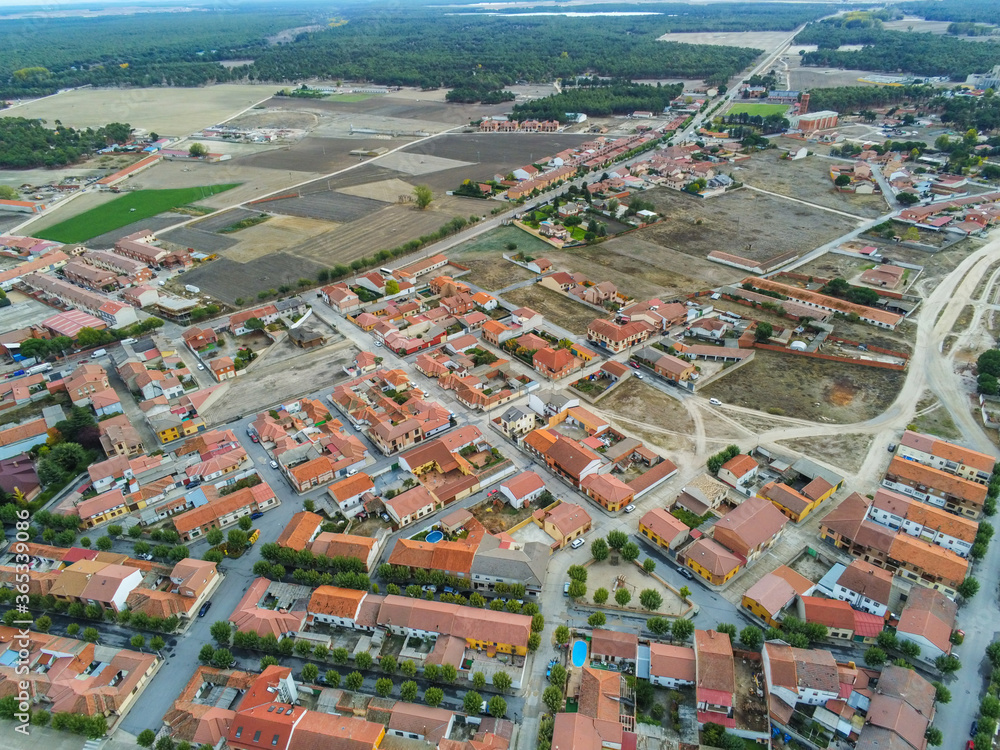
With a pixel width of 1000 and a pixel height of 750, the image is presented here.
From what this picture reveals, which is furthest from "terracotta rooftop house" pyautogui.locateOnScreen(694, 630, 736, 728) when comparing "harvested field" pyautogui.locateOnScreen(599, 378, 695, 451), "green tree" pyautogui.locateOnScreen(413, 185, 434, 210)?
"green tree" pyautogui.locateOnScreen(413, 185, 434, 210)

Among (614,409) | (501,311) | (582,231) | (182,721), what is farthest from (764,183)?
(182,721)

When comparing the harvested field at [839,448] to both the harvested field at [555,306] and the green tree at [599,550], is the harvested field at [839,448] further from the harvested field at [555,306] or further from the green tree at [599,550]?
the harvested field at [555,306]

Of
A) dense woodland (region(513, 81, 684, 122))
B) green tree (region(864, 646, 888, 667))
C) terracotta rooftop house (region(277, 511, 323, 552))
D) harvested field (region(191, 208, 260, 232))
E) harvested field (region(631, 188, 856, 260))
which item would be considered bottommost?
green tree (region(864, 646, 888, 667))

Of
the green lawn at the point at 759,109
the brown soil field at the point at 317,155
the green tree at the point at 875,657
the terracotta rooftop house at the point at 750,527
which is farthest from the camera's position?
the green lawn at the point at 759,109

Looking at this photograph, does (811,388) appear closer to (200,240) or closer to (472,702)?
(472,702)

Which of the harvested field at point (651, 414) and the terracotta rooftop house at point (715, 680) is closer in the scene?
the terracotta rooftop house at point (715, 680)

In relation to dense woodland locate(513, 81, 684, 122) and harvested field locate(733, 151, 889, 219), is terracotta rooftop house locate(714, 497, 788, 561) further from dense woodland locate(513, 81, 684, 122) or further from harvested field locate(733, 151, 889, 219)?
dense woodland locate(513, 81, 684, 122)

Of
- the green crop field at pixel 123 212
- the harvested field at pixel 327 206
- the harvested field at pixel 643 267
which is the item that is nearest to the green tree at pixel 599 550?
the harvested field at pixel 643 267
